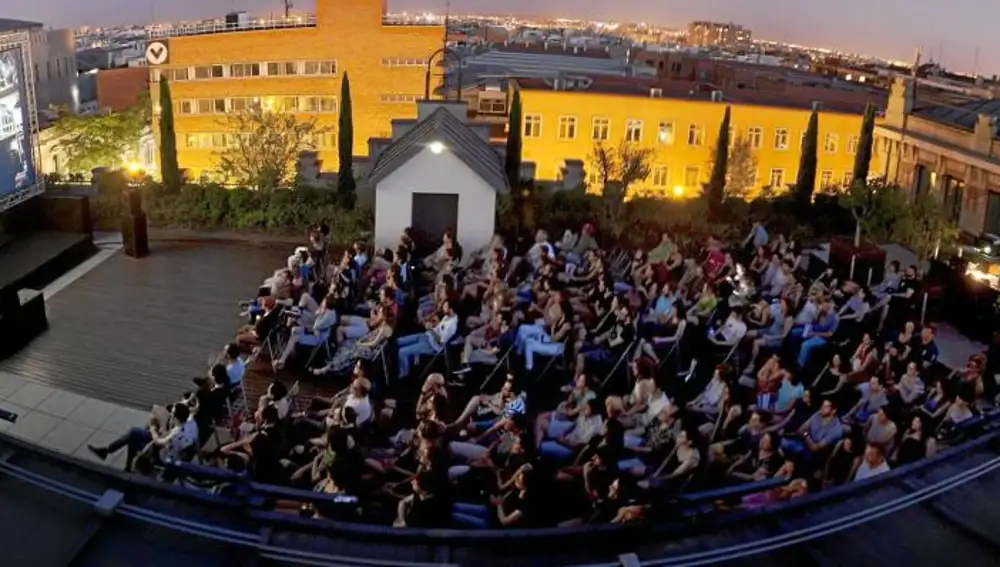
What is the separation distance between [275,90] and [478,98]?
2257 centimetres

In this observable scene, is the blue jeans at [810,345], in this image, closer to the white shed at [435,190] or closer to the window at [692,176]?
the white shed at [435,190]

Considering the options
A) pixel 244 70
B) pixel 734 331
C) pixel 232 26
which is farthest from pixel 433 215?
pixel 232 26

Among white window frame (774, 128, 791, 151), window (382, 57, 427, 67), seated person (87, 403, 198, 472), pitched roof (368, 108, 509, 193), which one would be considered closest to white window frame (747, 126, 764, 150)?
white window frame (774, 128, 791, 151)

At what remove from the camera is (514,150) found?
2347cm

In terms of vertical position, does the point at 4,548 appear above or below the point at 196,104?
above

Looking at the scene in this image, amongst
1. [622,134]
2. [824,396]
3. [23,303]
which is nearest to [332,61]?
[622,134]

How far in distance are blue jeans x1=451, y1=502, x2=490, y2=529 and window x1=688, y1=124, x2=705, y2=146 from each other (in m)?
41.8

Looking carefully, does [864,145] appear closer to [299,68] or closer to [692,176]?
[692,176]

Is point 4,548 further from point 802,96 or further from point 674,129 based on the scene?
point 802,96

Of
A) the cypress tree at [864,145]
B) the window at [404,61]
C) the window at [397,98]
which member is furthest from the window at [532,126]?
the window at [397,98]

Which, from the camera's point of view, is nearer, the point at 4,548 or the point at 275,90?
the point at 4,548

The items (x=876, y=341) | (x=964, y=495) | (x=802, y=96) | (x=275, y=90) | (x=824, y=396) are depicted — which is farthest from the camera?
(x=275, y=90)

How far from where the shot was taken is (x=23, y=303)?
1375cm

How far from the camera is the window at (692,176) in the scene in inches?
1913
